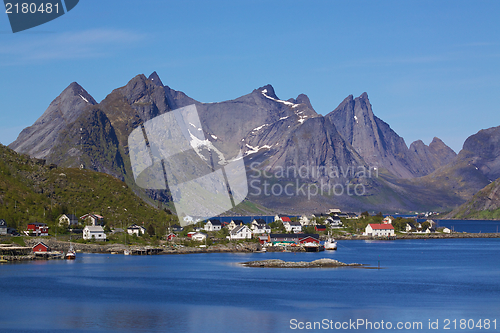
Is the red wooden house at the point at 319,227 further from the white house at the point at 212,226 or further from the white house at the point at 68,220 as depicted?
the white house at the point at 68,220

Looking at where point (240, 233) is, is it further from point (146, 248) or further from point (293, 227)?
point (293, 227)

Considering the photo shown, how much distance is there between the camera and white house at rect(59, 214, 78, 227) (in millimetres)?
113231

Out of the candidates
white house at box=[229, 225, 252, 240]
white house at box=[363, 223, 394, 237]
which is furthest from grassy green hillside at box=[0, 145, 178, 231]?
white house at box=[363, 223, 394, 237]

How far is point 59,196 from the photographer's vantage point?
131 metres

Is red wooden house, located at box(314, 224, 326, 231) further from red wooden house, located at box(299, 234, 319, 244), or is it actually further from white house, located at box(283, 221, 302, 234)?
red wooden house, located at box(299, 234, 319, 244)

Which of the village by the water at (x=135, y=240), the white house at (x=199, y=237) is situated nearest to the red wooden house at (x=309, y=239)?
the village by the water at (x=135, y=240)

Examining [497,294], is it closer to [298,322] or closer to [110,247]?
[298,322]

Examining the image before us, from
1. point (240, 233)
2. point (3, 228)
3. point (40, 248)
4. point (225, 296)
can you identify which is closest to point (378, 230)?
point (240, 233)

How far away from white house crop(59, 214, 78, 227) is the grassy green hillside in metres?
1.56

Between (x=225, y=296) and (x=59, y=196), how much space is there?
8487 centimetres

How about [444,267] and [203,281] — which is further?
[444,267]

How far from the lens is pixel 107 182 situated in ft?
474

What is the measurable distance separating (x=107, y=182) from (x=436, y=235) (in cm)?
10824

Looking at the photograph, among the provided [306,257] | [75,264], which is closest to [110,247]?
[75,264]
